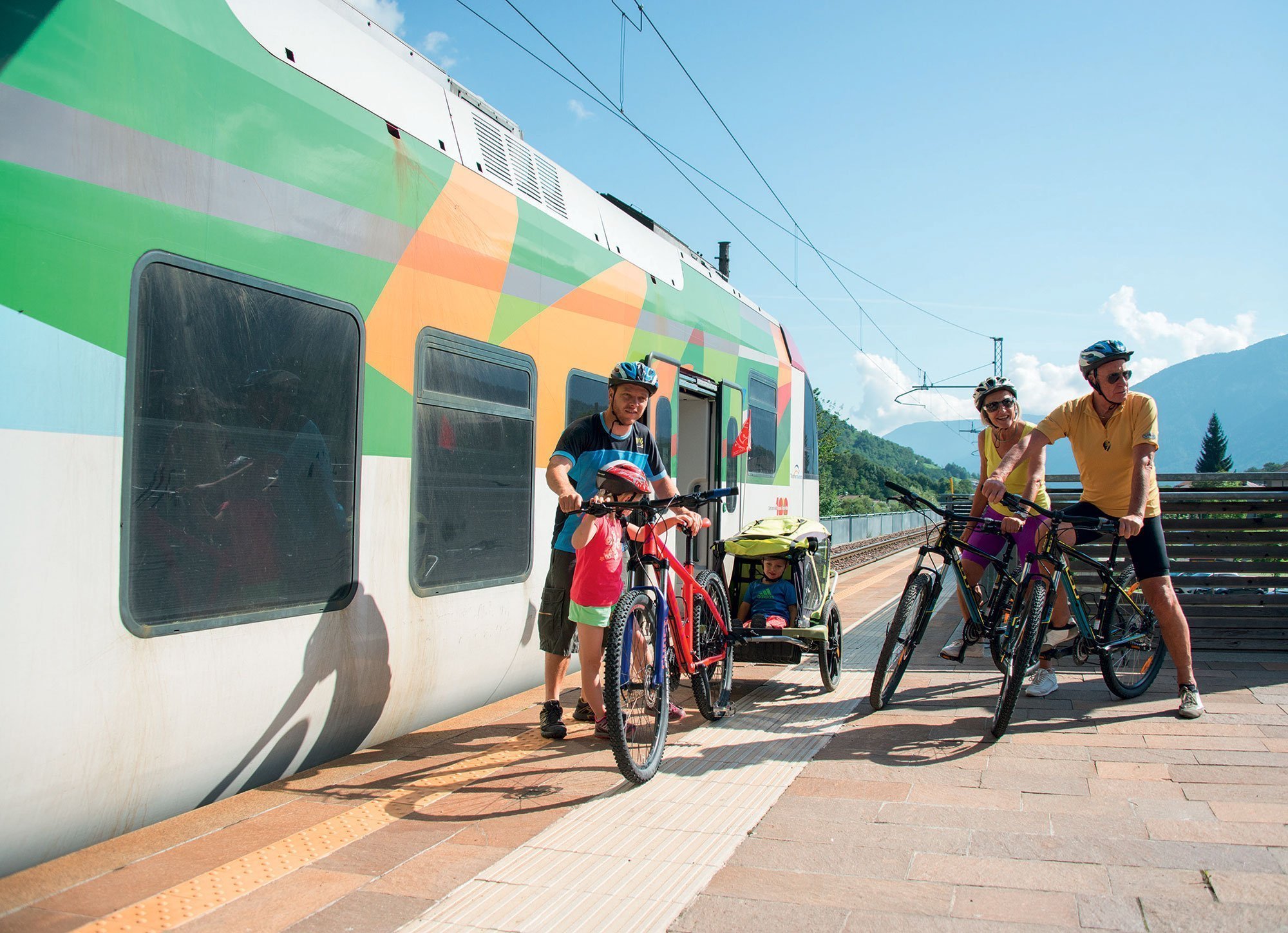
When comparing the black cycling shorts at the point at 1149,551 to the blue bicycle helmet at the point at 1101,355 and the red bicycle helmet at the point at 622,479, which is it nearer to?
the blue bicycle helmet at the point at 1101,355

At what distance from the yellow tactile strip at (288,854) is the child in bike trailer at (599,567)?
1.81 ft

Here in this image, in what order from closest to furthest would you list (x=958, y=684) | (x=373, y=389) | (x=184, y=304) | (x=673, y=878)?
(x=673, y=878) < (x=184, y=304) < (x=373, y=389) < (x=958, y=684)

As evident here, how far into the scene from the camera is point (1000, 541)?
5.93 meters

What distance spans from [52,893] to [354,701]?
1.49 metres

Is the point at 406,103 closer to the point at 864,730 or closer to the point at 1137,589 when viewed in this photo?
the point at 864,730

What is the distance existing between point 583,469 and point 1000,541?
272cm

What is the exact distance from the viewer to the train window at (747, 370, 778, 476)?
31.7ft

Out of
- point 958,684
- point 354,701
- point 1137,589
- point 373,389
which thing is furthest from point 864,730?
point 373,389

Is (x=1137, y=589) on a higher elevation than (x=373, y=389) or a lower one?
lower

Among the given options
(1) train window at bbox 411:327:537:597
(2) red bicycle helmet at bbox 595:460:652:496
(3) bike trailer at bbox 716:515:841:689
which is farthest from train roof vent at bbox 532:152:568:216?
(3) bike trailer at bbox 716:515:841:689

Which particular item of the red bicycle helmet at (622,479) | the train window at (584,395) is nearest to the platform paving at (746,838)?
the red bicycle helmet at (622,479)

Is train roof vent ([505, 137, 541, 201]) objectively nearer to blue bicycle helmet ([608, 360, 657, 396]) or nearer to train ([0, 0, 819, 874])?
train ([0, 0, 819, 874])

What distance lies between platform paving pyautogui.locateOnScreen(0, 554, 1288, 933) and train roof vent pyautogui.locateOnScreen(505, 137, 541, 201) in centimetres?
296

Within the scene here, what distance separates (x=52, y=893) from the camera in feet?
9.14
